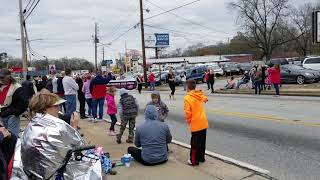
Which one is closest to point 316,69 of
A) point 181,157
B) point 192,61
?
point 181,157

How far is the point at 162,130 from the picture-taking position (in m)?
8.41

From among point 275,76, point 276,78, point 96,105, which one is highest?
point 275,76

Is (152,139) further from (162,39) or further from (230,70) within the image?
(162,39)

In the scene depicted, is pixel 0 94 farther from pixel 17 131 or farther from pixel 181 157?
pixel 181 157

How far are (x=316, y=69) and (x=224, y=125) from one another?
2316 centimetres

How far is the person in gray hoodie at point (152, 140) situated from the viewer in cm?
835

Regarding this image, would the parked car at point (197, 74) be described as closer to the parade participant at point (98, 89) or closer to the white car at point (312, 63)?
the white car at point (312, 63)

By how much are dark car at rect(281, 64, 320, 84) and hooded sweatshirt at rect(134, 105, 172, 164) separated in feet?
86.3

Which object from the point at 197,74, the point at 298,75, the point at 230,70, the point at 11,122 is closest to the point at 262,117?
the point at 11,122

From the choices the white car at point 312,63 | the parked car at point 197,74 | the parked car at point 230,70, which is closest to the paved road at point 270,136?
the white car at point 312,63

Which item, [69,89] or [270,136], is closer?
[270,136]

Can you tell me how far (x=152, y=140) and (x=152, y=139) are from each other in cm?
2

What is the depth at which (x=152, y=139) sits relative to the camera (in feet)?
27.3

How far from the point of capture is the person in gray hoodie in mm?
8352
